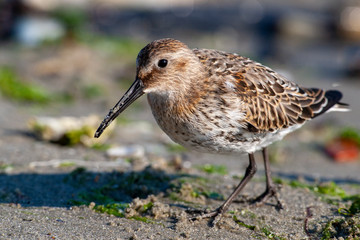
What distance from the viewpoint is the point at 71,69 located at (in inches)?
447

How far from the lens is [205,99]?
5.40m

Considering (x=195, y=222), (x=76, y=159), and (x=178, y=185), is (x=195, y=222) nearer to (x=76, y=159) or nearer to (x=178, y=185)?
(x=178, y=185)

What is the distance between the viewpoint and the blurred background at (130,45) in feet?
32.3

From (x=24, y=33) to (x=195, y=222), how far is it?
34.1ft

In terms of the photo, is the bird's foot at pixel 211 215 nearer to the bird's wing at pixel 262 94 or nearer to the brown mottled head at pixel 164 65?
the bird's wing at pixel 262 94

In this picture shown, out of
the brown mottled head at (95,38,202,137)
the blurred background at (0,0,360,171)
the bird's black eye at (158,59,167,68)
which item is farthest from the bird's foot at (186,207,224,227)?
the blurred background at (0,0,360,171)

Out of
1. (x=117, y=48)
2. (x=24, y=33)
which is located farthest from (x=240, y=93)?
(x=24, y=33)

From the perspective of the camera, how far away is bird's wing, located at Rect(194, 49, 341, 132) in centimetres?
563

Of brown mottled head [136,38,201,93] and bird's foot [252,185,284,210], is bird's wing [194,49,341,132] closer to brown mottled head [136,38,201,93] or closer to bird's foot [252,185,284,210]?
brown mottled head [136,38,201,93]

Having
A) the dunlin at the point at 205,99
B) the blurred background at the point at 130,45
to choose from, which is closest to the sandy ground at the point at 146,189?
the blurred background at the point at 130,45

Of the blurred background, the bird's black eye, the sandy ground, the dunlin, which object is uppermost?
the bird's black eye

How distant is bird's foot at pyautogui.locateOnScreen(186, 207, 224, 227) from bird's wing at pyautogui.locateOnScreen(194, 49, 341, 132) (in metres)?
0.99

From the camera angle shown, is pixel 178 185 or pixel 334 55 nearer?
pixel 178 185

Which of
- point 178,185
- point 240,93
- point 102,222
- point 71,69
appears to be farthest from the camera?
point 71,69
